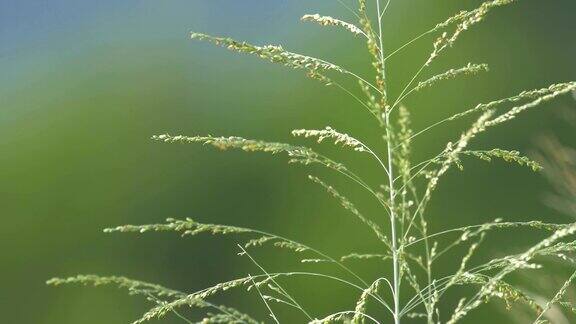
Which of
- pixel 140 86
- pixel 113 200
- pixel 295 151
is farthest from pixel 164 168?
pixel 295 151

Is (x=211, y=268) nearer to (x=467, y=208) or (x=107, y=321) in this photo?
(x=107, y=321)

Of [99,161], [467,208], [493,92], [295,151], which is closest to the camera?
[295,151]

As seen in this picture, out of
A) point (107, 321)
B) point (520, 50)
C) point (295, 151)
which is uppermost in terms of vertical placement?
point (520, 50)

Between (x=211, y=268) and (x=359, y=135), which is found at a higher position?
(x=359, y=135)

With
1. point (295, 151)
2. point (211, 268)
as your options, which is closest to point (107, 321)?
point (211, 268)

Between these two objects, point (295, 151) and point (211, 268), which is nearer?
point (295, 151)

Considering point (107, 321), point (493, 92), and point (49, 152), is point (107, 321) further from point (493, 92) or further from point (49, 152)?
point (493, 92)

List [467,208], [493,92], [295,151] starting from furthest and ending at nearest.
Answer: [493,92] → [467,208] → [295,151]
